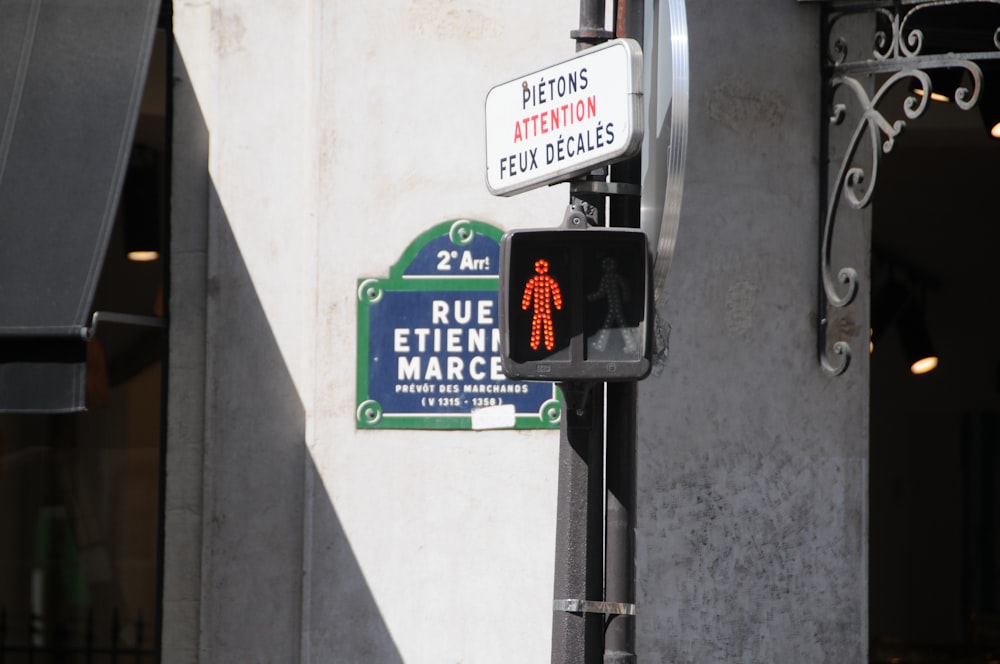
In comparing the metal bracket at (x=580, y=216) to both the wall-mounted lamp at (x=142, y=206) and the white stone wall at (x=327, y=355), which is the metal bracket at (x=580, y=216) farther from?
the wall-mounted lamp at (x=142, y=206)

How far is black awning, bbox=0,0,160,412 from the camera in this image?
196 inches

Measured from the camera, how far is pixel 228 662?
595 centimetres

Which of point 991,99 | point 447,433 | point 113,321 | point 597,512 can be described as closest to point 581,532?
point 597,512

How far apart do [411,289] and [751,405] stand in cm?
157

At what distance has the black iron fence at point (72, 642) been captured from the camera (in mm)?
8273

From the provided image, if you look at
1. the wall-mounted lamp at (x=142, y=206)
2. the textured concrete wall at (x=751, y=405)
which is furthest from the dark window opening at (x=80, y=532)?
the textured concrete wall at (x=751, y=405)

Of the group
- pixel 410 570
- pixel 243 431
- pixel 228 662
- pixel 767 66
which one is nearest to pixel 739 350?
pixel 767 66

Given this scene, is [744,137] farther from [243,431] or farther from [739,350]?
[243,431]

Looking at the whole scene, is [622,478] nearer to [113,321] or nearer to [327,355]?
[327,355]

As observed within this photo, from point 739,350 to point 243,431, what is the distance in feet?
7.25

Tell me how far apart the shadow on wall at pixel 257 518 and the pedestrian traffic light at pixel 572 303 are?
2.25 m

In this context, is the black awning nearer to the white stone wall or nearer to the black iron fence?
the white stone wall

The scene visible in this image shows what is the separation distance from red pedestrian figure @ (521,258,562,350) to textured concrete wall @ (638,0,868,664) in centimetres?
197

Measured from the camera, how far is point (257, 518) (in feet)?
19.6
